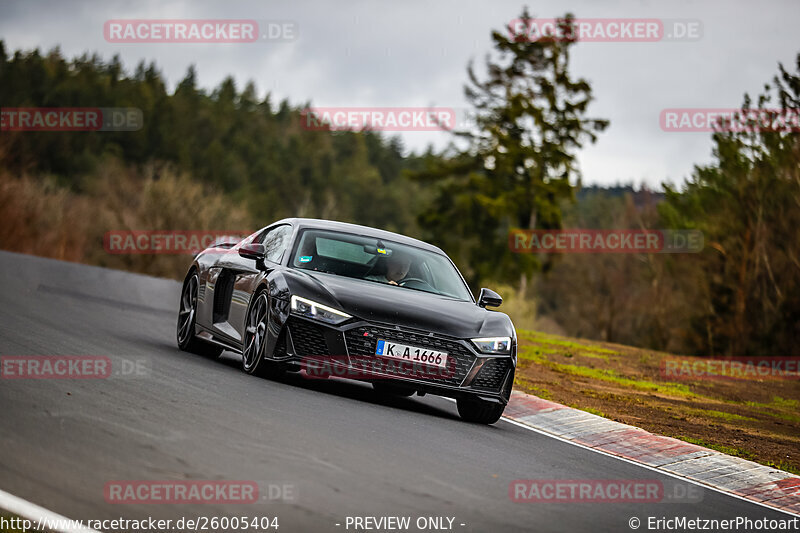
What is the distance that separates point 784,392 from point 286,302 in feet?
39.4

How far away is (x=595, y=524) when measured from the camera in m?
Answer: 6.44


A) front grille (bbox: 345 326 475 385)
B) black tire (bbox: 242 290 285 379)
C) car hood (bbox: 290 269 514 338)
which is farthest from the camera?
black tire (bbox: 242 290 285 379)

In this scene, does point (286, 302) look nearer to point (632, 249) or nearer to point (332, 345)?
point (332, 345)

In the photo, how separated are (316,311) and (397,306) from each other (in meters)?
0.71

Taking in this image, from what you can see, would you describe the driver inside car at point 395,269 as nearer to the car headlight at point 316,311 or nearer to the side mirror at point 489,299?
the side mirror at point 489,299

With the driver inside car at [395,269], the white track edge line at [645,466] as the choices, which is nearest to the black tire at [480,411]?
the white track edge line at [645,466]

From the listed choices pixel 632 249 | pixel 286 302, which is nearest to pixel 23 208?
pixel 632 249

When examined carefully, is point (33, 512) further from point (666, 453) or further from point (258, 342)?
point (666, 453)

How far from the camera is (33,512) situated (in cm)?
504

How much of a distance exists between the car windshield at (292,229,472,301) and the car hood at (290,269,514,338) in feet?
0.88

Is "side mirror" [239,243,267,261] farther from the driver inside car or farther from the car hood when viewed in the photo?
the driver inside car

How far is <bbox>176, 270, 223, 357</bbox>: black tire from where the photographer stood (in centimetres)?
1249

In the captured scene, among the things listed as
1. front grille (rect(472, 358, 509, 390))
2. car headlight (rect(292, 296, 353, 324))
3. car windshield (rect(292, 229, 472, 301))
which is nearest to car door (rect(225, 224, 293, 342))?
car windshield (rect(292, 229, 472, 301))

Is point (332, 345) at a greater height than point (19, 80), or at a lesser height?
lesser
